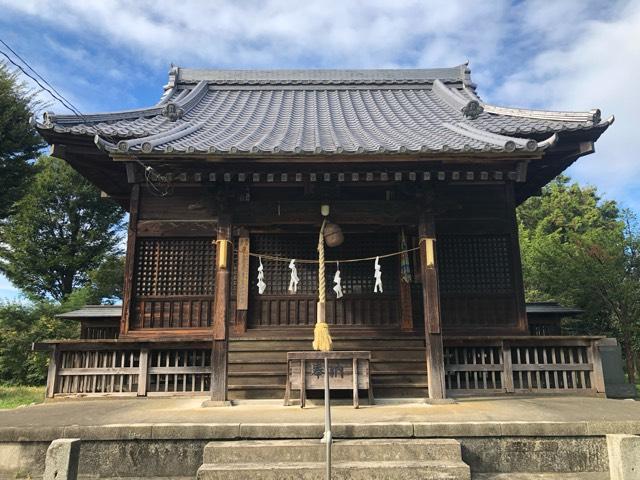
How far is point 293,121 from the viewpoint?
34.8 feet

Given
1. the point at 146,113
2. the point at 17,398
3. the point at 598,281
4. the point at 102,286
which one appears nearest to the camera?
the point at 146,113

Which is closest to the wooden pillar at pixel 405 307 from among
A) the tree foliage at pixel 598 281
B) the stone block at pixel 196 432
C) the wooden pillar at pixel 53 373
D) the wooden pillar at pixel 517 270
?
the wooden pillar at pixel 517 270

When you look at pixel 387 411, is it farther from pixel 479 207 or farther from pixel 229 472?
pixel 479 207

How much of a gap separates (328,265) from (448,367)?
9.97 feet

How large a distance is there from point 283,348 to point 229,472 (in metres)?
4.08

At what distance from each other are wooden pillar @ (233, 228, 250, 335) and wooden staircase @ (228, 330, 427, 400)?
0.28 meters

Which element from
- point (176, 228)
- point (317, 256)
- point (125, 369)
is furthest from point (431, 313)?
point (125, 369)

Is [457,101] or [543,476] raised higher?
[457,101]

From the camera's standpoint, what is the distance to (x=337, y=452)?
5.16 metres

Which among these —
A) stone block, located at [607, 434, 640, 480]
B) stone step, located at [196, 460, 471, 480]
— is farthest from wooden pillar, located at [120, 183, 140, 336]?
stone block, located at [607, 434, 640, 480]

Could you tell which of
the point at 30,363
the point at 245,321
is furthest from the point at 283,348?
the point at 30,363

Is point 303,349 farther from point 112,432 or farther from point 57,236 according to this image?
point 57,236

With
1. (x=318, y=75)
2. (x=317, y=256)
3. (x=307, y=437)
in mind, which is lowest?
(x=307, y=437)

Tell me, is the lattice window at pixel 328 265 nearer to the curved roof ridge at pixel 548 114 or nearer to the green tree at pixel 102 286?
the curved roof ridge at pixel 548 114
